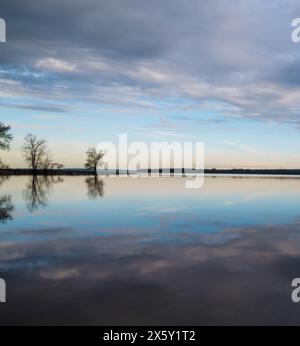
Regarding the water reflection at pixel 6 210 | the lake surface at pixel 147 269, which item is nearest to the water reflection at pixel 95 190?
the water reflection at pixel 6 210

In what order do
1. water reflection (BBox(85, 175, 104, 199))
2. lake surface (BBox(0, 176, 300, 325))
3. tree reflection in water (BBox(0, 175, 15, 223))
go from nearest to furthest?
lake surface (BBox(0, 176, 300, 325))
tree reflection in water (BBox(0, 175, 15, 223))
water reflection (BBox(85, 175, 104, 199))

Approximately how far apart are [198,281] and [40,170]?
14437cm

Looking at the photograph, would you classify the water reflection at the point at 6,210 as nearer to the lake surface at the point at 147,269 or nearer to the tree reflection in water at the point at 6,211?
the tree reflection in water at the point at 6,211

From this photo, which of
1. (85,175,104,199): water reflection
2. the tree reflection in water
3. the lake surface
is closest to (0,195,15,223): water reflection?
the tree reflection in water

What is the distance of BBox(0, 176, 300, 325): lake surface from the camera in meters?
8.36

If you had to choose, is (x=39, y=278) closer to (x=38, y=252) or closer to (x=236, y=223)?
(x=38, y=252)

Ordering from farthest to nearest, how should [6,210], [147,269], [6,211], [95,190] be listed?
[95,190] < [6,210] < [6,211] < [147,269]

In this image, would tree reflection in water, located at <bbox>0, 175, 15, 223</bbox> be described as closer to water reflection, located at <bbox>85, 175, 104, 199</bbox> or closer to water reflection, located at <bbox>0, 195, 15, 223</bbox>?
water reflection, located at <bbox>0, 195, 15, 223</bbox>

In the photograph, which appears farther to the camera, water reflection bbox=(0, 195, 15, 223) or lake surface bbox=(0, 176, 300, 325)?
water reflection bbox=(0, 195, 15, 223)

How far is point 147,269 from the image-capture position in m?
11.9

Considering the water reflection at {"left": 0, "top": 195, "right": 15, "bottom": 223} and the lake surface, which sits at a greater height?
the water reflection at {"left": 0, "top": 195, "right": 15, "bottom": 223}

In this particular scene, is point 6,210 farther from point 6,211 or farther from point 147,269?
point 147,269

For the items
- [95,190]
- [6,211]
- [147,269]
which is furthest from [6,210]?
[95,190]

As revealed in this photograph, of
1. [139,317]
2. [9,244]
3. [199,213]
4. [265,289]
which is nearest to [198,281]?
[265,289]
